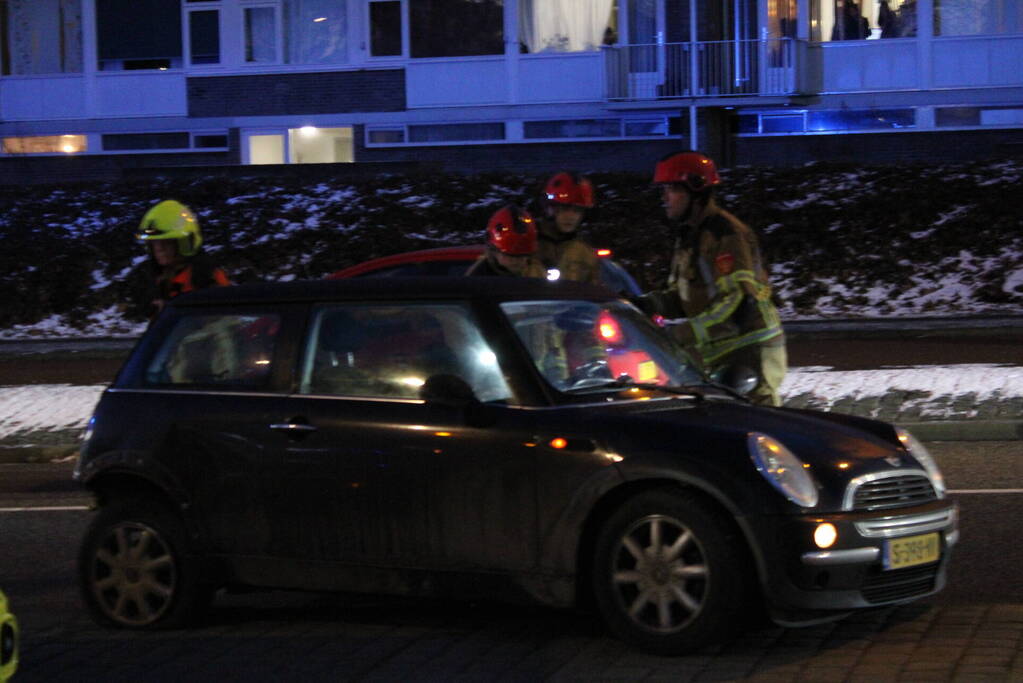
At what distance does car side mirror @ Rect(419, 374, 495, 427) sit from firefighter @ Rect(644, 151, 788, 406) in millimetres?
1862

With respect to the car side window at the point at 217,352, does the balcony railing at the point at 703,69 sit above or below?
above

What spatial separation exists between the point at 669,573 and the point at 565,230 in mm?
3714

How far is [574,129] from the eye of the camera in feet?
109

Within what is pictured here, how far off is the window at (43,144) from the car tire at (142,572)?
3143 centimetres

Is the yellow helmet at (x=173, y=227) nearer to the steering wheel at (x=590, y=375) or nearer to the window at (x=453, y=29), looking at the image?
the steering wheel at (x=590, y=375)

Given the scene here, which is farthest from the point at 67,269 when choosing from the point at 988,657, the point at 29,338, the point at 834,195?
the point at 988,657

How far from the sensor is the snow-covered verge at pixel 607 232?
21.3 metres

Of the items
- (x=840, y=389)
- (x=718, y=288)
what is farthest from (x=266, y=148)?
(x=718, y=288)

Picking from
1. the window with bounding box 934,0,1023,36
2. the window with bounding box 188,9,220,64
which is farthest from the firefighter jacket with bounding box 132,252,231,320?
the window with bounding box 188,9,220,64

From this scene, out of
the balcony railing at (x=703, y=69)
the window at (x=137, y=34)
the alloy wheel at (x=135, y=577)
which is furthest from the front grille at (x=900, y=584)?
the window at (x=137, y=34)

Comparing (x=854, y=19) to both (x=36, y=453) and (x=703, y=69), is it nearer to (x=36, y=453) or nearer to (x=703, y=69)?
(x=703, y=69)

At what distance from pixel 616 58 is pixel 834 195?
9414 mm

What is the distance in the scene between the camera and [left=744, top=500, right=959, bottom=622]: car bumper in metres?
A: 5.59

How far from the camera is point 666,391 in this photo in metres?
6.35
